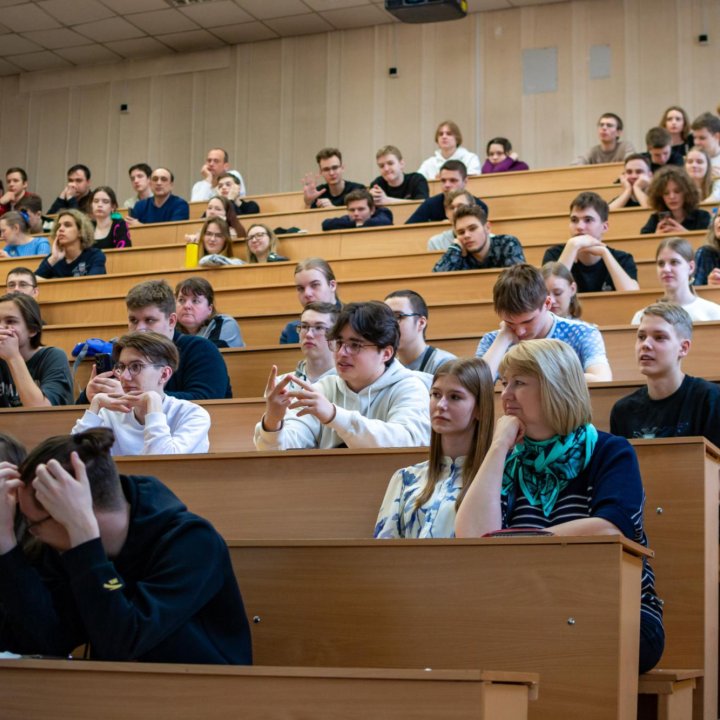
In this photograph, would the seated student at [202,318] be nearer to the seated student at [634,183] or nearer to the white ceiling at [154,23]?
the seated student at [634,183]

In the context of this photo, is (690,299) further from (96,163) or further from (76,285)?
(96,163)

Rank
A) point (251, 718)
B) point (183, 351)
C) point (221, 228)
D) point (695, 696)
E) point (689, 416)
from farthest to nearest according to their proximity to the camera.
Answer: point (221, 228) → point (183, 351) → point (689, 416) → point (695, 696) → point (251, 718)

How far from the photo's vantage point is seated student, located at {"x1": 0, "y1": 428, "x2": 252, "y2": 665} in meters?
1.63

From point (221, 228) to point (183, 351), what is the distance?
213 centimetres

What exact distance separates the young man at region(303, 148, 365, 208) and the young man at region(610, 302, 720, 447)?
398cm

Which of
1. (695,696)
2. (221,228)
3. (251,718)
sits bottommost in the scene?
(695,696)

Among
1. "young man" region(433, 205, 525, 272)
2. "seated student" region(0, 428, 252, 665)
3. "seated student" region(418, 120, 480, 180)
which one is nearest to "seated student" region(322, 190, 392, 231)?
"young man" region(433, 205, 525, 272)

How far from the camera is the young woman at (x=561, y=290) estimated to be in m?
3.67

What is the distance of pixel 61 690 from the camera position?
1.49 metres

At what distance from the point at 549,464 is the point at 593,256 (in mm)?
2367

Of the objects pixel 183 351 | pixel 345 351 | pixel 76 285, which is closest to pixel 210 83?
pixel 76 285

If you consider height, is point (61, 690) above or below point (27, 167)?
below

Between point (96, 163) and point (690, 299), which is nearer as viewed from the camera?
point (690, 299)

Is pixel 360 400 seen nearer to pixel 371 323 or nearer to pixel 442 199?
pixel 371 323
